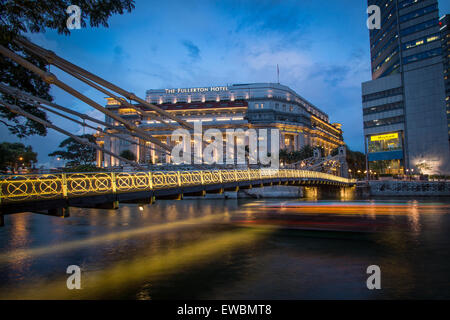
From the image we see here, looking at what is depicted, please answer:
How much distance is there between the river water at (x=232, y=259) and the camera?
45.8 feet

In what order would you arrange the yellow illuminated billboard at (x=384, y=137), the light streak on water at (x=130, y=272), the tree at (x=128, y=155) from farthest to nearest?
the tree at (x=128, y=155) → the yellow illuminated billboard at (x=384, y=137) → the light streak on water at (x=130, y=272)

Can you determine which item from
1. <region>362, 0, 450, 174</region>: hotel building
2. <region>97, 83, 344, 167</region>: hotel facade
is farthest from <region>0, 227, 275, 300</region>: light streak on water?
<region>97, 83, 344, 167</region>: hotel facade

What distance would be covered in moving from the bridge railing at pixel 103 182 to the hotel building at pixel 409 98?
59.6 metres

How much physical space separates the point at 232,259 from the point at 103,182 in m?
9.61

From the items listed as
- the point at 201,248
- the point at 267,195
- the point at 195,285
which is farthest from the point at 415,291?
the point at 267,195

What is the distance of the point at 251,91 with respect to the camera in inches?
5271

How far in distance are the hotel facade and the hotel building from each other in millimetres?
34622

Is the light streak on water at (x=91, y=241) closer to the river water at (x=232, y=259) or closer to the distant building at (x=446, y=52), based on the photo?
the river water at (x=232, y=259)

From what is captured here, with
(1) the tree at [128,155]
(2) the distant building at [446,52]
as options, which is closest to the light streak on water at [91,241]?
(1) the tree at [128,155]

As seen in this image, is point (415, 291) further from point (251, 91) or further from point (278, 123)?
point (251, 91)

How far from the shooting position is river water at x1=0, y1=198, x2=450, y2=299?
1397 centimetres

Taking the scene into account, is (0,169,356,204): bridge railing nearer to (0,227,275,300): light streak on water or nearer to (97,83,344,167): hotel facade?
(0,227,275,300): light streak on water

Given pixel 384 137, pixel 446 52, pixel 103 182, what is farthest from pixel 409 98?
pixel 103 182

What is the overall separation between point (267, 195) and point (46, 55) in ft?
193
